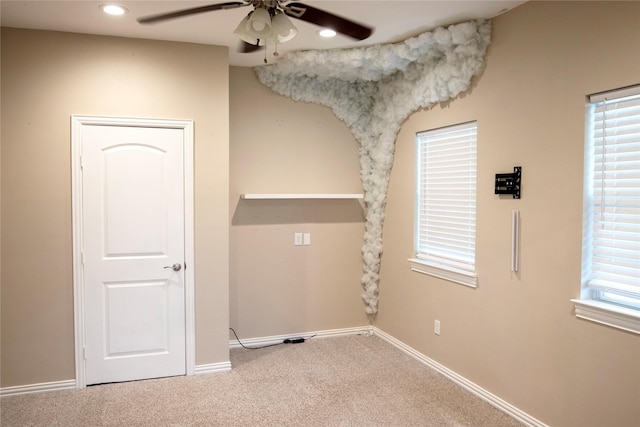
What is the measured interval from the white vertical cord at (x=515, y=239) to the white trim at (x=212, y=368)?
2.41m

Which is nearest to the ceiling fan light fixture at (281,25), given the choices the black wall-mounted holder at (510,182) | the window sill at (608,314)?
the black wall-mounted holder at (510,182)

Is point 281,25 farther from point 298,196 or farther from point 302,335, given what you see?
point 302,335

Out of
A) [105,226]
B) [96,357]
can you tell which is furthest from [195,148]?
[96,357]

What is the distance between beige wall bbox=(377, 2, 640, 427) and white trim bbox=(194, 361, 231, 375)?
184 centimetres

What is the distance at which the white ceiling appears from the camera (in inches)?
110

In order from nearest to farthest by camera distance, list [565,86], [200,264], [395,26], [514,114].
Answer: [565,86], [514,114], [395,26], [200,264]

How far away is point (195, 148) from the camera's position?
142 inches

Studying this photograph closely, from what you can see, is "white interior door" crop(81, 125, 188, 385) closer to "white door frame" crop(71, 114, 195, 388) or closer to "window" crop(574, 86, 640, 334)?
"white door frame" crop(71, 114, 195, 388)

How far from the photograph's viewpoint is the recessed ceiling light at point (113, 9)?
9.25ft

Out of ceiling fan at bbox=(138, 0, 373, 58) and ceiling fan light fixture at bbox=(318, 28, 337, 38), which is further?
ceiling fan light fixture at bbox=(318, 28, 337, 38)

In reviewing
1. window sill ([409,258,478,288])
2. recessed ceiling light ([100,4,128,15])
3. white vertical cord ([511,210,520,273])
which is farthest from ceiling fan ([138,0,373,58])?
window sill ([409,258,478,288])

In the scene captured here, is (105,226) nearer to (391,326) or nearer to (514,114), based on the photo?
(391,326)

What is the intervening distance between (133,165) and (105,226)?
52 cm

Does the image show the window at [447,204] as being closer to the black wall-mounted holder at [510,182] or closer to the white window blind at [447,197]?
the white window blind at [447,197]
